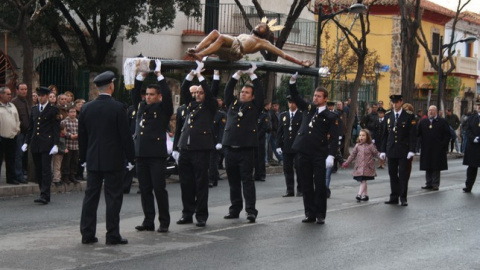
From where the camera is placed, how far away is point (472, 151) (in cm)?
1877

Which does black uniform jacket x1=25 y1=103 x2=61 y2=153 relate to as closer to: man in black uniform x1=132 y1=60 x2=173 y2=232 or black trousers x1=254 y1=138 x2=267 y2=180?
man in black uniform x1=132 y1=60 x2=173 y2=232

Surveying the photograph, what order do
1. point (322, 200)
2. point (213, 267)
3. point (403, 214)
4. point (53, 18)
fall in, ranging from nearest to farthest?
point (213, 267), point (322, 200), point (403, 214), point (53, 18)

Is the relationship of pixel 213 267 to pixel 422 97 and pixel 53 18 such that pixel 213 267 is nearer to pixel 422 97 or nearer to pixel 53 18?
pixel 53 18

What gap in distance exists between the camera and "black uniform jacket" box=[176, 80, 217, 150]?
11953 millimetres

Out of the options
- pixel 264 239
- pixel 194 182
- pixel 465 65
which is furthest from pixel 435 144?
pixel 465 65

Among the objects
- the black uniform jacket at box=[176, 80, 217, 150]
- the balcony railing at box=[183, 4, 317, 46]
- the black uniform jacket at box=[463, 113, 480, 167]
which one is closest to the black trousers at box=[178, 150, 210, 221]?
the black uniform jacket at box=[176, 80, 217, 150]

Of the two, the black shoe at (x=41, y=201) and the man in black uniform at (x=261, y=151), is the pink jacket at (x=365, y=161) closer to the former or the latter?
the man in black uniform at (x=261, y=151)

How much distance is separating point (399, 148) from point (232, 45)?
5.33 m

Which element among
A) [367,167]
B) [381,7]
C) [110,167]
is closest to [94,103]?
[110,167]

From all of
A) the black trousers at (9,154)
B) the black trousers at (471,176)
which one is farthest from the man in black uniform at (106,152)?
the black trousers at (471,176)

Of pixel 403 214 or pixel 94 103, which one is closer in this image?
pixel 94 103

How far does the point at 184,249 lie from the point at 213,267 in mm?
1052

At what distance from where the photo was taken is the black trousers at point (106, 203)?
33.1 feet

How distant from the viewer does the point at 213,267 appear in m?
8.97
